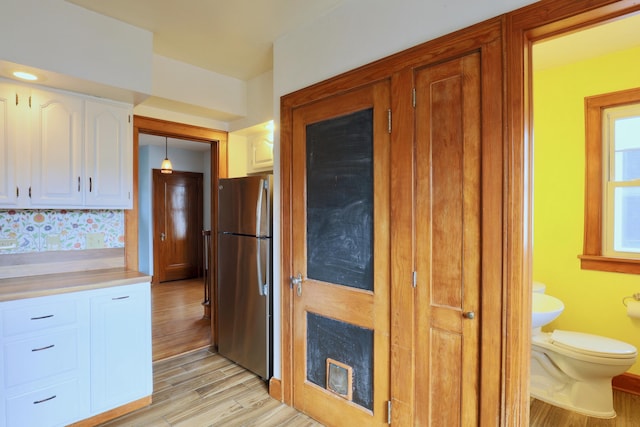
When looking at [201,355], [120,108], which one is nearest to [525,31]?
[120,108]

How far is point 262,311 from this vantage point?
105 inches

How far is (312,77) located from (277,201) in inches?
35.8

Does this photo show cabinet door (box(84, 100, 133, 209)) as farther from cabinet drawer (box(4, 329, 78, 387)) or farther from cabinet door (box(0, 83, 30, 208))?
cabinet drawer (box(4, 329, 78, 387))

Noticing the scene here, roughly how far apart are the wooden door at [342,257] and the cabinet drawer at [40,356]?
1407 millimetres

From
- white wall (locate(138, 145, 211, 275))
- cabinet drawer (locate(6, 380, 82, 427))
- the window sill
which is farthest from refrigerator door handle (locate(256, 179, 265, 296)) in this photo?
white wall (locate(138, 145, 211, 275))

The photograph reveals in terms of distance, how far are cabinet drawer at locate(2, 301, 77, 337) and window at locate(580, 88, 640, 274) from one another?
3.75 m

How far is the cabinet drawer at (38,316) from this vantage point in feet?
5.95

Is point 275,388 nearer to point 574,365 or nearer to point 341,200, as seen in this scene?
point 341,200

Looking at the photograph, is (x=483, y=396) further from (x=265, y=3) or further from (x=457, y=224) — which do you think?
(x=265, y=3)

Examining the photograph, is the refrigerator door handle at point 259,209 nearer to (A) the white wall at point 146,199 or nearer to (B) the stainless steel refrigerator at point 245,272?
(B) the stainless steel refrigerator at point 245,272

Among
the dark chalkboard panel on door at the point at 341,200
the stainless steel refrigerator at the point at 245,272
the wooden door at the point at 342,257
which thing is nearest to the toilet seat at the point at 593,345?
the wooden door at the point at 342,257

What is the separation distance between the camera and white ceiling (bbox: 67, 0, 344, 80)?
6.63 feet

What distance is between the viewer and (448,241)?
60.9 inches

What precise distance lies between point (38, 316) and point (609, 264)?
3.96 metres
